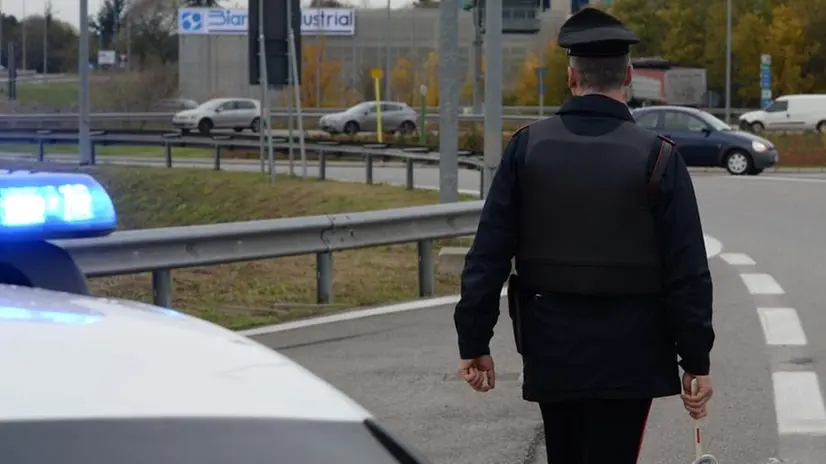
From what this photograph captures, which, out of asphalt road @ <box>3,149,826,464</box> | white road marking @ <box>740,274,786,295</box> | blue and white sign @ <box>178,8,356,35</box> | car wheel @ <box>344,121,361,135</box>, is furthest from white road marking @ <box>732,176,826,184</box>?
blue and white sign @ <box>178,8,356,35</box>

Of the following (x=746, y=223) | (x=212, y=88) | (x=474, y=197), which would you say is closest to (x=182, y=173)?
(x=474, y=197)

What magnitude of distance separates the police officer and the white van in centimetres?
5495

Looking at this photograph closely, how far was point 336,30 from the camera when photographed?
322ft

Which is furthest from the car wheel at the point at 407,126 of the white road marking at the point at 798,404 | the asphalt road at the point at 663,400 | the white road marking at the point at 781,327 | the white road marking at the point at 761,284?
the white road marking at the point at 798,404

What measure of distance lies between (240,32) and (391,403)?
9189cm

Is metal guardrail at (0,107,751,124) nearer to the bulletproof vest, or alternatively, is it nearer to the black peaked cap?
the black peaked cap

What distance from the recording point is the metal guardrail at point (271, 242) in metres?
10.3

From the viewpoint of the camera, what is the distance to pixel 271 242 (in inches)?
464

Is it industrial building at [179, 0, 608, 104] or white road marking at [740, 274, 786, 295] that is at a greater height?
industrial building at [179, 0, 608, 104]

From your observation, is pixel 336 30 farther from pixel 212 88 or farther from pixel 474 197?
pixel 474 197

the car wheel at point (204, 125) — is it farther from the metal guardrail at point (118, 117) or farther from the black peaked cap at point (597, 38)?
the black peaked cap at point (597, 38)

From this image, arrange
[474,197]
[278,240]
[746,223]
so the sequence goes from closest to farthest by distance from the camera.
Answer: [278,240] < [746,223] < [474,197]

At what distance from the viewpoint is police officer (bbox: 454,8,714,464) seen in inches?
161

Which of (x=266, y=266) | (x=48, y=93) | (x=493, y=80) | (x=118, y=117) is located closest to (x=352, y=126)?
(x=118, y=117)
